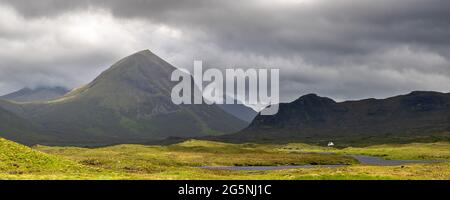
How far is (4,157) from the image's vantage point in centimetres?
7162

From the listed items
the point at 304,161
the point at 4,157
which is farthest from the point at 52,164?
the point at 304,161
